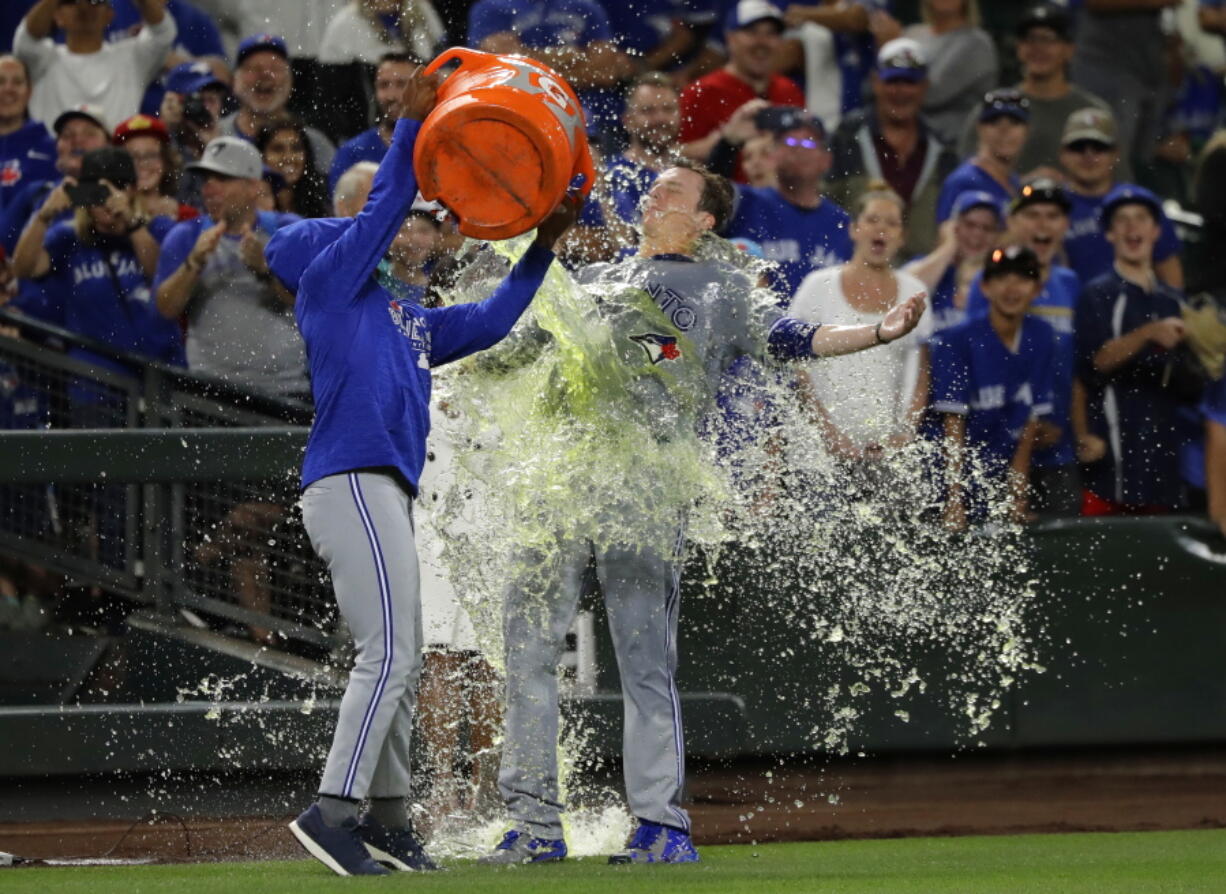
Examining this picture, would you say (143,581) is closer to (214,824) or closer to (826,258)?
(214,824)

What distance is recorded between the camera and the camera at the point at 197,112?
885cm

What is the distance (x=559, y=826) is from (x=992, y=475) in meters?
2.90

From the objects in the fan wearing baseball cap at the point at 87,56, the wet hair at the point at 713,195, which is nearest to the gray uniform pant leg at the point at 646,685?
the wet hair at the point at 713,195

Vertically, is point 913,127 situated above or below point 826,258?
above

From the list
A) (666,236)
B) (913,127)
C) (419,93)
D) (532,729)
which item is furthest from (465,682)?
(913,127)

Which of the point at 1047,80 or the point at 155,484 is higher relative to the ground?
the point at 1047,80

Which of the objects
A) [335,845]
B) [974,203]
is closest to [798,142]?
[974,203]

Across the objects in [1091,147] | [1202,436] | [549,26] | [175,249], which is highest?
[549,26]

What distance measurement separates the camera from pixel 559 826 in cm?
544

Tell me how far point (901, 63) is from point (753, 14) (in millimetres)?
832

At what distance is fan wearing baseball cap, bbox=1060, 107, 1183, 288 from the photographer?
8.75 m

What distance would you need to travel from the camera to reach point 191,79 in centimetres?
903

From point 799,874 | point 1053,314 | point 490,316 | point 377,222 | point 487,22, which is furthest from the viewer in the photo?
point 487,22

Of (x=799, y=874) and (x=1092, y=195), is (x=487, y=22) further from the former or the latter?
(x=799, y=874)
